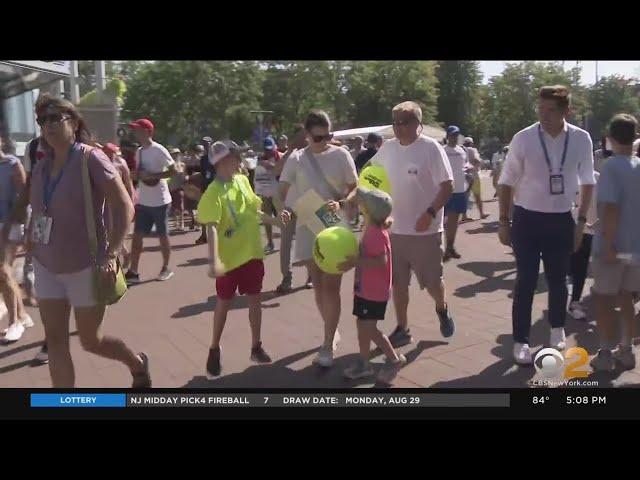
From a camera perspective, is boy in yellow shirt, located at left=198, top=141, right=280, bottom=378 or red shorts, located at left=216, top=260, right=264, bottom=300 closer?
boy in yellow shirt, located at left=198, top=141, right=280, bottom=378

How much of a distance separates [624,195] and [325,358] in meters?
1.70

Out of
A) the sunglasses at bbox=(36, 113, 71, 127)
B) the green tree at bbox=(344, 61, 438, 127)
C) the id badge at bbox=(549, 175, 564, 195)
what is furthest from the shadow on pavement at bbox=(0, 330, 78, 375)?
the id badge at bbox=(549, 175, 564, 195)

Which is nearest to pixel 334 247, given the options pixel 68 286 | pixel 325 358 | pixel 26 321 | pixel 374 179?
pixel 374 179

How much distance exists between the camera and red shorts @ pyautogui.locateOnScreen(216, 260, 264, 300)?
319cm

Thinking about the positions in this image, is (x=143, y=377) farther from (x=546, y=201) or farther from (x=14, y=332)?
(x=546, y=201)

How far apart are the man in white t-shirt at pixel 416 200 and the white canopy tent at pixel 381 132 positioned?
0.29 meters

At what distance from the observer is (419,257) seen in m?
3.52

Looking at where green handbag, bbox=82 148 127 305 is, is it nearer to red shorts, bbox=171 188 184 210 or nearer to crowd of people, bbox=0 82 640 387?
crowd of people, bbox=0 82 640 387

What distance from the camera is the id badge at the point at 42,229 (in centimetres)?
256

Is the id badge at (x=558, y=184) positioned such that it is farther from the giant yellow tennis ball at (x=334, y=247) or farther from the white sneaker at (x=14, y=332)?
the white sneaker at (x=14, y=332)

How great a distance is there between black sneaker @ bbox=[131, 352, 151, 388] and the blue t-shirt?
2.32m

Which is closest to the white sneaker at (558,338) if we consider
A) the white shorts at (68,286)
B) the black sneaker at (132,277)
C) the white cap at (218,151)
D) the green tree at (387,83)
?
the green tree at (387,83)

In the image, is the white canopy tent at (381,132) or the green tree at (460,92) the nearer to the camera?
the green tree at (460,92)
